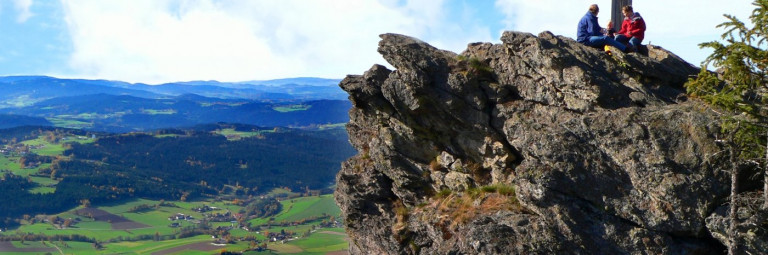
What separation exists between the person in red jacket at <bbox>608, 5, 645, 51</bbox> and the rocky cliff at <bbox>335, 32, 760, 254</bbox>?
0.71 meters

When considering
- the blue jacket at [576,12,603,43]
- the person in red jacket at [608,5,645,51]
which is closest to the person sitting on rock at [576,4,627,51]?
the blue jacket at [576,12,603,43]

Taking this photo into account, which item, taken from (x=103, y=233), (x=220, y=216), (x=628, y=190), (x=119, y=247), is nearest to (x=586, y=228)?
(x=628, y=190)

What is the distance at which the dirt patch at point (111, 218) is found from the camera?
575 feet

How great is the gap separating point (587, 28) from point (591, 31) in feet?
0.74

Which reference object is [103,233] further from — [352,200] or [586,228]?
[586,228]

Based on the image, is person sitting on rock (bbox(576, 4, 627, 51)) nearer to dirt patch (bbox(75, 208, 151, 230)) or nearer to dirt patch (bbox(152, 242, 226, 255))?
dirt patch (bbox(152, 242, 226, 255))

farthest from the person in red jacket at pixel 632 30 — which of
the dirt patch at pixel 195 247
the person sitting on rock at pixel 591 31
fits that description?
the dirt patch at pixel 195 247

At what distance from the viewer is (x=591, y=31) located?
2378 centimetres

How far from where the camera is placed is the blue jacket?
23.7 meters

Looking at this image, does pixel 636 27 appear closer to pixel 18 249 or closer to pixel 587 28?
pixel 587 28

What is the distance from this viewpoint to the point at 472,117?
23.4 m

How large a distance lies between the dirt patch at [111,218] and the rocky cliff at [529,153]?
167m

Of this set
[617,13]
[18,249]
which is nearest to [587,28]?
[617,13]

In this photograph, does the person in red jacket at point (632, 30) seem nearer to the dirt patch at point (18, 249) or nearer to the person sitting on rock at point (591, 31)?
the person sitting on rock at point (591, 31)
